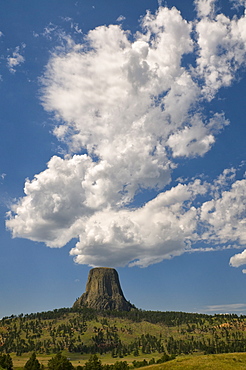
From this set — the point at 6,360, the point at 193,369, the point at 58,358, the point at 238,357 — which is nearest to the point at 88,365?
the point at 58,358

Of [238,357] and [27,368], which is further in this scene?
[27,368]

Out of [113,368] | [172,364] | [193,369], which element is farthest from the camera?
[113,368]

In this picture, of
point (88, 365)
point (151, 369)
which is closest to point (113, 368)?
point (88, 365)

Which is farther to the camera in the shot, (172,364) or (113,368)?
(113,368)

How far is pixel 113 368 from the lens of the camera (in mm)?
119562

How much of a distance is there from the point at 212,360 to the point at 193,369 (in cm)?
1608

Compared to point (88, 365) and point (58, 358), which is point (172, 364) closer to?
point (88, 365)

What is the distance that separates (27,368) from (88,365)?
30615 mm

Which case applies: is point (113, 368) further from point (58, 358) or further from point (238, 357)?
point (238, 357)

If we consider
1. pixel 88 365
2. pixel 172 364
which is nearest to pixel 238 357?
pixel 172 364

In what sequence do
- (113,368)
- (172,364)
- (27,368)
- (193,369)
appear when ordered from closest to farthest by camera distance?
(193,369)
(172,364)
(113,368)
(27,368)

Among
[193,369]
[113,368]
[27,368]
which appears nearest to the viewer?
[193,369]

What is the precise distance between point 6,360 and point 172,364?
82353 mm

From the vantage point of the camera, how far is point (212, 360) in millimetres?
105250
